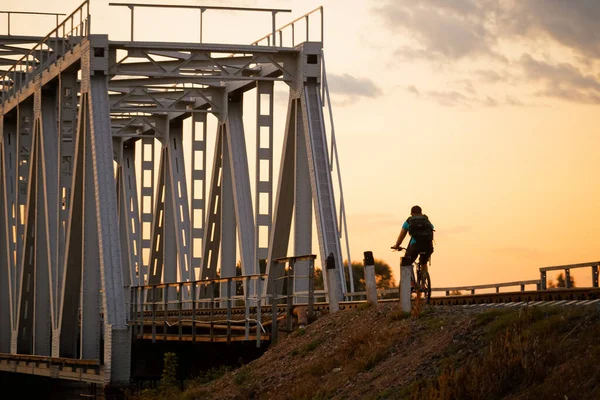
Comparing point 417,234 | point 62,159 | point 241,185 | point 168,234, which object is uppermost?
point 62,159

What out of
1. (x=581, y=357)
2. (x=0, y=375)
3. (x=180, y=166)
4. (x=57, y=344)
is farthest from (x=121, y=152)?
(x=581, y=357)

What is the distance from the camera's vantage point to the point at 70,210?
1496 inches

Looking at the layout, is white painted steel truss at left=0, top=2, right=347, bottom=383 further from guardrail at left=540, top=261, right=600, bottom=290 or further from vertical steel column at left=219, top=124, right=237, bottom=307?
guardrail at left=540, top=261, right=600, bottom=290

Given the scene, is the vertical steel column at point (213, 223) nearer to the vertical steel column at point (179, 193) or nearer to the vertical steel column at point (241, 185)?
the vertical steel column at point (241, 185)

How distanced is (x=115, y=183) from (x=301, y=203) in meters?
5.24

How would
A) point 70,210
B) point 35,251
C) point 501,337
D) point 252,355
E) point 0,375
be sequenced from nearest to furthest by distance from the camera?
point 501,337 → point 252,355 → point 70,210 → point 35,251 → point 0,375

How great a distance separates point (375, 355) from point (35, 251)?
24.9 metres

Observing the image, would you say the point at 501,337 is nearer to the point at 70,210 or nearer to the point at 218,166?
the point at 70,210

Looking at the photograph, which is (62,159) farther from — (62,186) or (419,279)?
(419,279)

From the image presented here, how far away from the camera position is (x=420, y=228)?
72.1 feet

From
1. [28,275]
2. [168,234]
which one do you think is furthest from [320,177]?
[168,234]

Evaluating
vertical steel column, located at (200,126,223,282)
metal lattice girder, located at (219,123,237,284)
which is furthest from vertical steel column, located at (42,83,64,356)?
metal lattice girder, located at (219,123,237,284)

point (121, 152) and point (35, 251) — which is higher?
point (121, 152)

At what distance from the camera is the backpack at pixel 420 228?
22.0 metres
